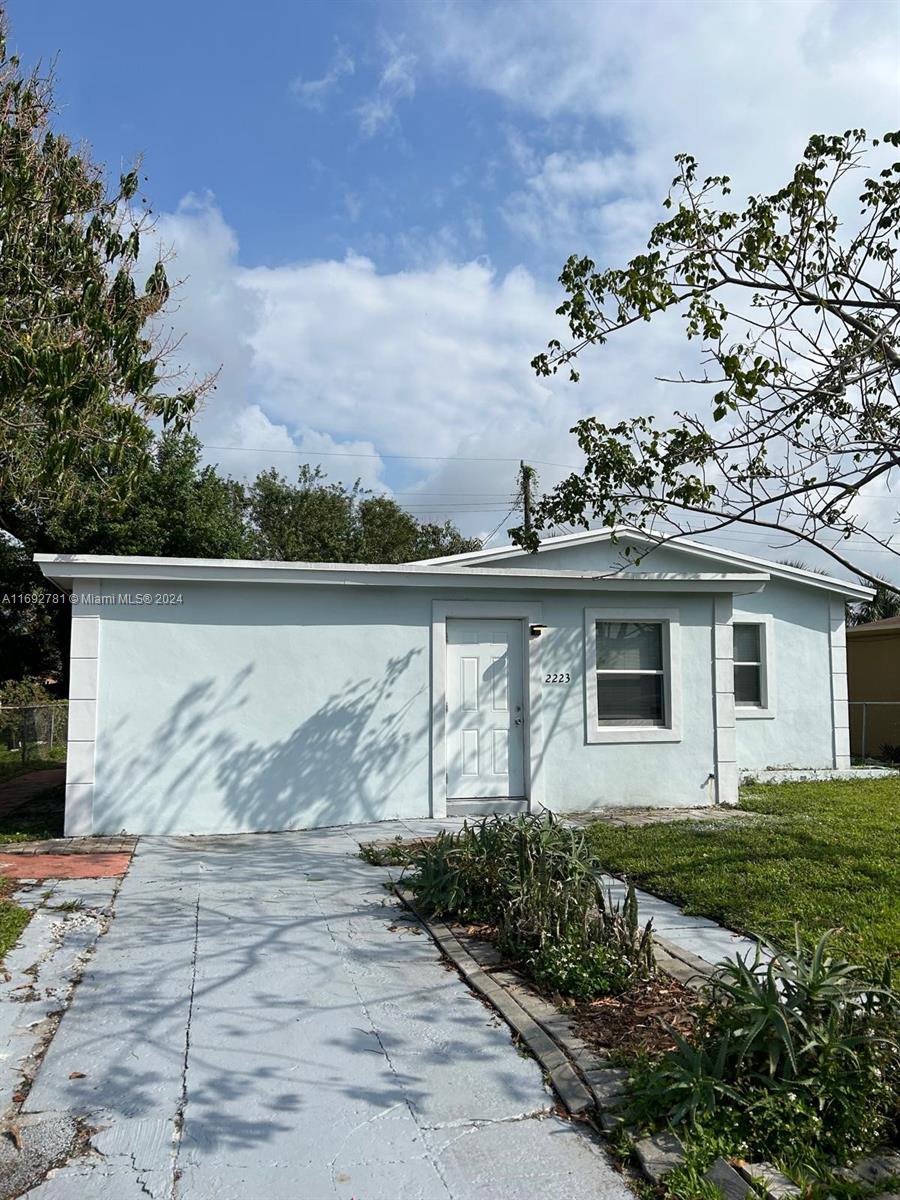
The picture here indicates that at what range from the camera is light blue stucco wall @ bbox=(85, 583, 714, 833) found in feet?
29.7

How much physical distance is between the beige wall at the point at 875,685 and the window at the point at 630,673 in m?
9.36

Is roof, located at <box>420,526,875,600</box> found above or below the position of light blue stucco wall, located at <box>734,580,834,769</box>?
above

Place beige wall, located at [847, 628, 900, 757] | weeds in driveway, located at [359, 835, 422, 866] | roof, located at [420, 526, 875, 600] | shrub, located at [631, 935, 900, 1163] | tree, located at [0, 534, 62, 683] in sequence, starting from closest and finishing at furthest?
shrub, located at [631, 935, 900, 1163] < weeds in driveway, located at [359, 835, 422, 866] < roof, located at [420, 526, 875, 600] < beige wall, located at [847, 628, 900, 757] < tree, located at [0, 534, 62, 683]

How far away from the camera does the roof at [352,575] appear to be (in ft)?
28.9

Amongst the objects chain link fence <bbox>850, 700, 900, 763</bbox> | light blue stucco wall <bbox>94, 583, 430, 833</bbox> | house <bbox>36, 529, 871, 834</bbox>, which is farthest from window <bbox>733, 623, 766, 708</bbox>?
light blue stucco wall <bbox>94, 583, 430, 833</bbox>

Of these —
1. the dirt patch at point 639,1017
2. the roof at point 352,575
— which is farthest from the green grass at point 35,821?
the dirt patch at point 639,1017

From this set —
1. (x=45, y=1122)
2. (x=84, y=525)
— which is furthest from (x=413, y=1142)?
(x=84, y=525)

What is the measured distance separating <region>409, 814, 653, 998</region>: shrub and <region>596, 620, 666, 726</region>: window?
4.26 m

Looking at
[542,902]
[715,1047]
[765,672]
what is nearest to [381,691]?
[542,902]

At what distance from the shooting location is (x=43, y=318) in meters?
7.34

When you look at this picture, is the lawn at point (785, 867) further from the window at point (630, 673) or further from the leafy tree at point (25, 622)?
the leafy tree at point (25, 622)

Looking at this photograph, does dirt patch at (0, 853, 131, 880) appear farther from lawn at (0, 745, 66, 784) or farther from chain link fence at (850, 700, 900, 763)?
chain link fence at (850, 700, 900, 763)

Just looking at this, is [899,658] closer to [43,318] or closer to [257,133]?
[257,133]

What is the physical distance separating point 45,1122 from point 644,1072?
2.26m
